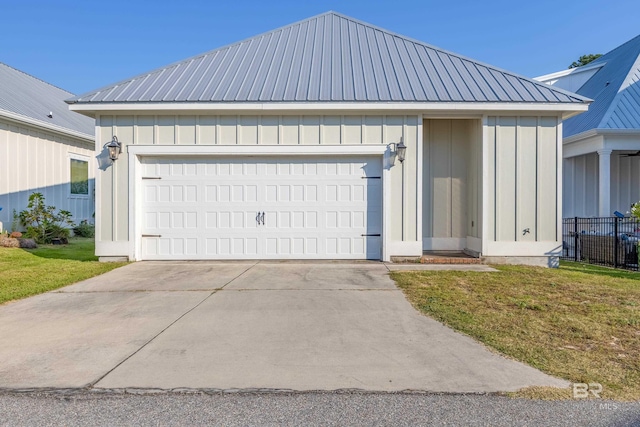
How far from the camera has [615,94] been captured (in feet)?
42.1

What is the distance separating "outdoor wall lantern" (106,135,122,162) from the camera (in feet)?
26.9

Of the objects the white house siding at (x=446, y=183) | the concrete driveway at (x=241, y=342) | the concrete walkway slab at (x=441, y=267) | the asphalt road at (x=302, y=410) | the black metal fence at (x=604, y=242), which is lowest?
the asphalt road at (x=302, y=410)

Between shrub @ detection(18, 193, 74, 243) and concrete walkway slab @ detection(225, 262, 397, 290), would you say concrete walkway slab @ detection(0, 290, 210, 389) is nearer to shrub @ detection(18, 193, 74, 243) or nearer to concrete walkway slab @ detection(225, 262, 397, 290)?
concrete walkway slab @ detection(225, 262, 397, 290)

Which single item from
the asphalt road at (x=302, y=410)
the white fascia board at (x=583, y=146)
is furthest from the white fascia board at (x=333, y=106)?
the asphalt road at (x=302, y=410)

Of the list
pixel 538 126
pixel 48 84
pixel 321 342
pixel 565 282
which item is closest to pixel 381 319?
pixel 321 342

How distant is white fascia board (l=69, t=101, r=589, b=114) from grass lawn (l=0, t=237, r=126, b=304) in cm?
317

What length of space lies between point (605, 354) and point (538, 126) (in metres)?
6.20

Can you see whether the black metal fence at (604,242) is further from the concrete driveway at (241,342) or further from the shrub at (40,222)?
the shrub at (40,222)

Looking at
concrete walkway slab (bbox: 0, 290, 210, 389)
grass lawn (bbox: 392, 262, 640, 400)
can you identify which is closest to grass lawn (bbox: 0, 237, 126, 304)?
concrete walkway slab (bbox: 0, 290, 210, 389)

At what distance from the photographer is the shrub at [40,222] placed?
11.4 m

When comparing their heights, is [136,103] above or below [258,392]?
above

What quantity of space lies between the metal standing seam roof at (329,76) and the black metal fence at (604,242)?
346cm

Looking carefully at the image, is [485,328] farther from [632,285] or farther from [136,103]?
[136,103]

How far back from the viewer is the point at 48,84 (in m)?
16.9
